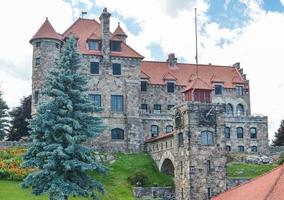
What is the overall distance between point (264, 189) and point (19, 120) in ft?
134

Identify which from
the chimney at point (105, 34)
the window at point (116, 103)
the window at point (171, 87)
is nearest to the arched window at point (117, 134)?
the window at point (116, 103)

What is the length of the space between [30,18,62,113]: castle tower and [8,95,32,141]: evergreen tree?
352 inches

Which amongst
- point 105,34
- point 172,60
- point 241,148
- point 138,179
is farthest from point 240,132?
point 138,179

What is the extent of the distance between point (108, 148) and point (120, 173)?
295 inches

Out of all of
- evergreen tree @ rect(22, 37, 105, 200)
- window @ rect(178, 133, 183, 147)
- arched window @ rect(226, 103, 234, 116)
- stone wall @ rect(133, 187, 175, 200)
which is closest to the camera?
evergreen tree @ rect(22, 37, 105, 200)

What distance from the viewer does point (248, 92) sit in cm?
8294

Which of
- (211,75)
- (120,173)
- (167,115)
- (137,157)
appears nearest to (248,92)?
(211,75)

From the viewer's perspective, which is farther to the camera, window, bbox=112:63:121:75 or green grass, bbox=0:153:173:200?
window, bbox=112:63:121:75

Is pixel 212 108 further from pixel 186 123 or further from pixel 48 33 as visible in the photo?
pixel 48 33

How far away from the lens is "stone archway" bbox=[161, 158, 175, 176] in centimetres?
6619

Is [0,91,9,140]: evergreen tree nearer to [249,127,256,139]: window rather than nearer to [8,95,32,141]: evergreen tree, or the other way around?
[8,95,32,141]: evergreen tree

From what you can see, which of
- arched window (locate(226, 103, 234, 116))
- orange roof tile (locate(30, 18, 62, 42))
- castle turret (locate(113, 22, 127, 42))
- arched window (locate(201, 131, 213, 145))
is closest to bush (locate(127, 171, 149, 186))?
arched window (locate(201, 131, 213, 145))

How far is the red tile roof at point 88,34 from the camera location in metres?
71.6

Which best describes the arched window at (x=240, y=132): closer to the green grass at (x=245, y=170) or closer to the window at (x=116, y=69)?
the green grass at (x=245, y=170)
